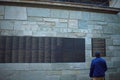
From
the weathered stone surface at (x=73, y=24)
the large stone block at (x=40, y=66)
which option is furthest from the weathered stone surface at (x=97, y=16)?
the large stone block at (x=40, y=66)

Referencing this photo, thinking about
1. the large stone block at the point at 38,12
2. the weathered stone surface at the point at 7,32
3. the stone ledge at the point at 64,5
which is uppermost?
the stone ledge at the point at 64,5

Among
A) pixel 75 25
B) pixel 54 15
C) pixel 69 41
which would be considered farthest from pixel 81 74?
pixel 54 15

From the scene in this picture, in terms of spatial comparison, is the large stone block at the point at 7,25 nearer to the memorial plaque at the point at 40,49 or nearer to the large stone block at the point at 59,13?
the memorial plaque at the point at 40,49

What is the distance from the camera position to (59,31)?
1025 centimetres

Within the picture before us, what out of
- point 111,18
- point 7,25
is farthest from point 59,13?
point 111,18

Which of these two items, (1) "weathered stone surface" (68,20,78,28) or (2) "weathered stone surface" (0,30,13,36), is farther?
(1) "weathered stone surface" (68,20,78,28)

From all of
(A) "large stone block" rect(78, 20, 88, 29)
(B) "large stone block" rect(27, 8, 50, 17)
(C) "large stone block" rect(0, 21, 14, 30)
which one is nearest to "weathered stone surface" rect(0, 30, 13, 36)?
(C) "large stone block" rect(0, 21, 14, 30)

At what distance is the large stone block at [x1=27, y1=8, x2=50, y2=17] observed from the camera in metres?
9.93

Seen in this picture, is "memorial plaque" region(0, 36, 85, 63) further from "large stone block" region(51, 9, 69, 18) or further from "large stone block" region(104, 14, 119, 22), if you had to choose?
"large stone block" region(104, 14, 119, 22)

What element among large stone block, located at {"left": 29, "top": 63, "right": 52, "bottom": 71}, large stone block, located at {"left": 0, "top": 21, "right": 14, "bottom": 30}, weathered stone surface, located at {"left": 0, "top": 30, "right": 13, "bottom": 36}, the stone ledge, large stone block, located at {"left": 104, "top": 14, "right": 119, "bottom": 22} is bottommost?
large stone block, located at {"left": 29, "top": 63, "right": 52, "bottom": 71}

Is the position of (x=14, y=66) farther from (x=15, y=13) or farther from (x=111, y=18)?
(x=111, y=18)

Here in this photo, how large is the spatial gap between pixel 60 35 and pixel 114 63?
3.02 meters

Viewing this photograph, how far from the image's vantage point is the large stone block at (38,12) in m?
9.93

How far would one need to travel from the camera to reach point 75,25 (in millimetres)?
10445
